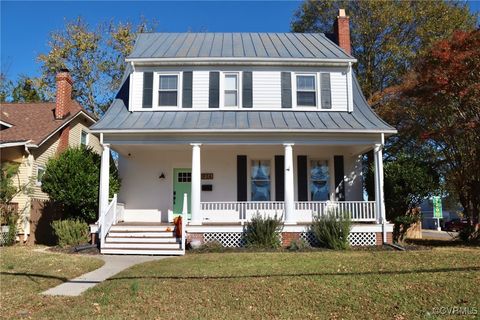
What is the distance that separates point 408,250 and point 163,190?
851 cm

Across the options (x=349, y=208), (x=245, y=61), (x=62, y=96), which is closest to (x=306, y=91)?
(x=245, y=61)

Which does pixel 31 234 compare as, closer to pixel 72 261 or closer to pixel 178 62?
pixel 72 261

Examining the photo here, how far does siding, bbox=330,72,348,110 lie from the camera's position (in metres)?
15.4

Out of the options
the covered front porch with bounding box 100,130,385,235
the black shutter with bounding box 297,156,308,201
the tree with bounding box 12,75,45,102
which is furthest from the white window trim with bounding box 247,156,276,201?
the tree with bounding box 12,75,45,102

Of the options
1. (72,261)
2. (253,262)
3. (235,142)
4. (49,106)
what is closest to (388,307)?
(253,262)

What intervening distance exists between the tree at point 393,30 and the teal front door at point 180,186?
13.4 metres

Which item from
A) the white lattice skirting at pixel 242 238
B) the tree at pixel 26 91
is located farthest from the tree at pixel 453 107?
the tree at pixel 26 91

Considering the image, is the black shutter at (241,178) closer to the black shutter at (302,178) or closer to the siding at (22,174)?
the black shutter at (302,178)

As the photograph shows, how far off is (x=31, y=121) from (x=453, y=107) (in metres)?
16.6

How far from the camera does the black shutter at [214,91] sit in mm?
15297

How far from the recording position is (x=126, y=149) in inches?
604

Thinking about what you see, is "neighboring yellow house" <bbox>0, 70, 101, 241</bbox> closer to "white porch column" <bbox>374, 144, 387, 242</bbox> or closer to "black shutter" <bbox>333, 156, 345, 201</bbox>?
"black shutter" <bbox>333, 156, 345, 201</bbox>

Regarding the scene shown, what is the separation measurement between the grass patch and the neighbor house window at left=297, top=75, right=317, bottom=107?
345 inches

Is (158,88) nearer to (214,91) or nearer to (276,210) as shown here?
(214,91)
